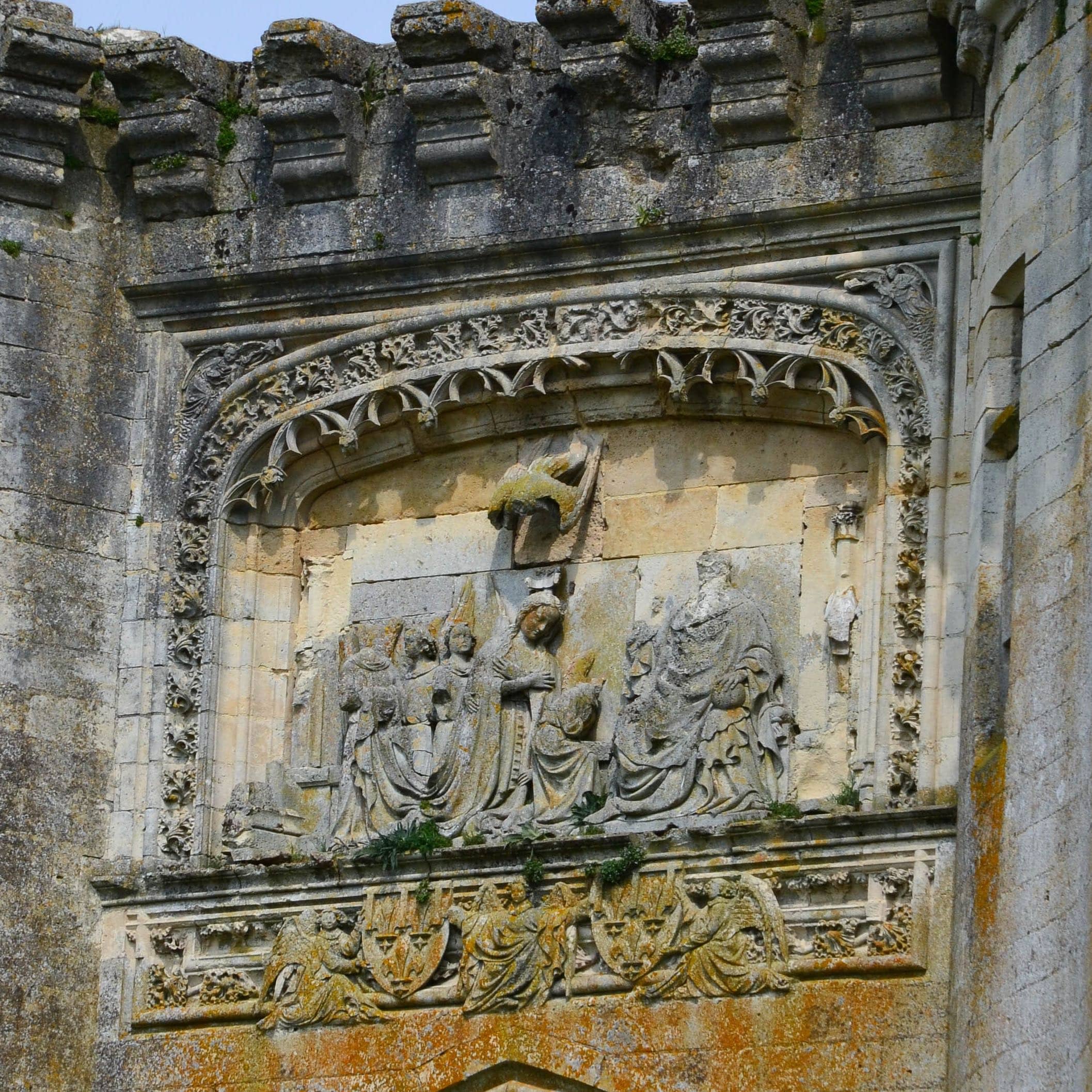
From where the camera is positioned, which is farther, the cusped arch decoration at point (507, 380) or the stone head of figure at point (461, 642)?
the stone head of figure at point (461, 642)

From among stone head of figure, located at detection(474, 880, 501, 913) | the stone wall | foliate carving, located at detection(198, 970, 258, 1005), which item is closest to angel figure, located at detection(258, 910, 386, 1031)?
foliate carving, located at detection(198, 970, 258, 1005)

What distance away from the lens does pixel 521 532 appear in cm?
1680

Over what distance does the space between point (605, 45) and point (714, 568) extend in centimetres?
232

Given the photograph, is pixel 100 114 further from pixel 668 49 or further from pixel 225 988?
pixel 225 988

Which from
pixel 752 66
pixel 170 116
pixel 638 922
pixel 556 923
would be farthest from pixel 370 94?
pixel 638 922

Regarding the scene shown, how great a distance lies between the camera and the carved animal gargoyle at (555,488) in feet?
54.4

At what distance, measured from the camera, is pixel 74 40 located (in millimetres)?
17234

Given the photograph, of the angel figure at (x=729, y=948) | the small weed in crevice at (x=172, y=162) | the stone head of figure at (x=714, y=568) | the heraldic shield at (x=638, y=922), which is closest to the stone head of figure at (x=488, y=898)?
the heraldic shield at (x=638, y=922)

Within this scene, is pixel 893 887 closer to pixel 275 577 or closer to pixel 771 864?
pixel 771 864

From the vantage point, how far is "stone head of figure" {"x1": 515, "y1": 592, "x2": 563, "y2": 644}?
16500mm

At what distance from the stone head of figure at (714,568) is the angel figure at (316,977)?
210cm

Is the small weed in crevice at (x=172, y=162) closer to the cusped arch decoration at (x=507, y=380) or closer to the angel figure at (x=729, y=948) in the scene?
the cusped arch decoration at (x=507, y=380)

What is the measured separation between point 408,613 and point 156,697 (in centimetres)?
117

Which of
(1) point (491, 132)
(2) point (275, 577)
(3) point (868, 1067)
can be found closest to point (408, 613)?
(2) point (275, 577)
